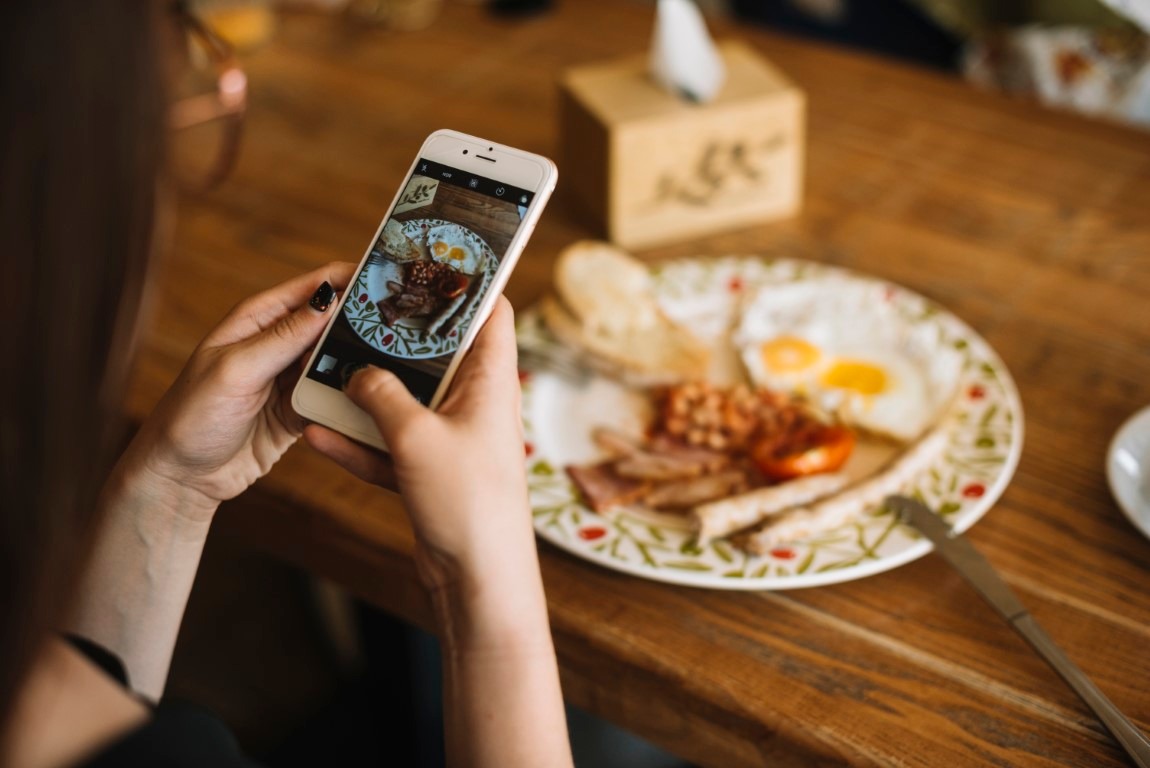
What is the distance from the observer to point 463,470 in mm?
783

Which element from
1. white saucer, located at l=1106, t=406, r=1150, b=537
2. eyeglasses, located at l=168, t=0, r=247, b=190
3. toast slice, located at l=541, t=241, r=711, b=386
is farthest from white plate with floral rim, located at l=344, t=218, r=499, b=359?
eyeglasses, located at l=168, t=0, r=247, b=190

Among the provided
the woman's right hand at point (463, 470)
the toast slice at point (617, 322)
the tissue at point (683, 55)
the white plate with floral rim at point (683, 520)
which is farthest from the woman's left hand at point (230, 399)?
the tissue at point (683, 55)

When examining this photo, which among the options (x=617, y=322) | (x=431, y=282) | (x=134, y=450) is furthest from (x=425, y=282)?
(x=617, y=322)

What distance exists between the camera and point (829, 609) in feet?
3.36

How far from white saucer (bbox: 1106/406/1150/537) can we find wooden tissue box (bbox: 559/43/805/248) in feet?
2.24

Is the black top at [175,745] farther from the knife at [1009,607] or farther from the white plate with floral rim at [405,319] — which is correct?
the knife at [1009,607]

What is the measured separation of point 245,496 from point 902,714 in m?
0.77

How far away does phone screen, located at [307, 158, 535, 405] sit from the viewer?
0.90m

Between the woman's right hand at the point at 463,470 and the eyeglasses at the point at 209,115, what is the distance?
102cm

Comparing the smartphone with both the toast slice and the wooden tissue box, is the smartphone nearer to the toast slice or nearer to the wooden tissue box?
the toast slice

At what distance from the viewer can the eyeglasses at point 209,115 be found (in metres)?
1.74

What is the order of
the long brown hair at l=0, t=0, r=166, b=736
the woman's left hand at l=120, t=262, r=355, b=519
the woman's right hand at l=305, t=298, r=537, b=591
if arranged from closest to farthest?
1. the long brown hair at l=0, t=0, r=166, b=736
2. the woman's right hand at l=305, t=298, r=537, b=591
3. the woman's left hand at l=120, t=262, r=355, b=519

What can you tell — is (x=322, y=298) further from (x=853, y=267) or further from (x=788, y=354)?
(x=853, y=267)

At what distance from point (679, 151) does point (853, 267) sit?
32 centimetres
